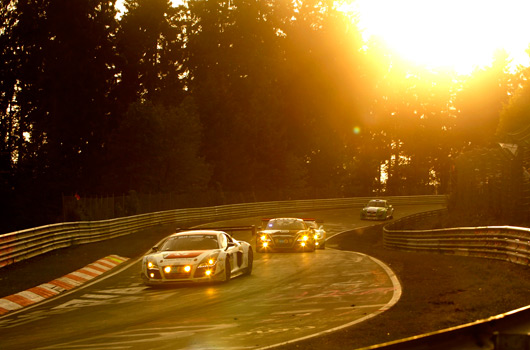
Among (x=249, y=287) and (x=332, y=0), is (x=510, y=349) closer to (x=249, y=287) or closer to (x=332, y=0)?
(x=249, y=287)

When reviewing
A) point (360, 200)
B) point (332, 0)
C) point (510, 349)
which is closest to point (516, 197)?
point (510, 349)

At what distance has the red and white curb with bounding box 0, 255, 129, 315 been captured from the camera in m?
15.9

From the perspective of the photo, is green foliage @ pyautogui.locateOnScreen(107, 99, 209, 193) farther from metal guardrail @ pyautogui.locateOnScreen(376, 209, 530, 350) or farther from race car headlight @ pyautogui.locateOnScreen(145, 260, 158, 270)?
race car headlight @ pyautogui.locateOnScreen(145, 260, 158, 270)

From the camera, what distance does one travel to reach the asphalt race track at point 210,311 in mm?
10203

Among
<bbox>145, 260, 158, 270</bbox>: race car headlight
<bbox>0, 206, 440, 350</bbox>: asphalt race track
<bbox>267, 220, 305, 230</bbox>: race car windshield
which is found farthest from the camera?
<bbox>267, 220, 305, 230</bbox>: race car windshield

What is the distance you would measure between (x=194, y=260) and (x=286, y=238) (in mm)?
10961

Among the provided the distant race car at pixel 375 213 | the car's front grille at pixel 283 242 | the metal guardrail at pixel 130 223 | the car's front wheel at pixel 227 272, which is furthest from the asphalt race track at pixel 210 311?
the distant race car at pixel 375 213

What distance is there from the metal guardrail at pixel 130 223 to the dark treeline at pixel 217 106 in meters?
4.92

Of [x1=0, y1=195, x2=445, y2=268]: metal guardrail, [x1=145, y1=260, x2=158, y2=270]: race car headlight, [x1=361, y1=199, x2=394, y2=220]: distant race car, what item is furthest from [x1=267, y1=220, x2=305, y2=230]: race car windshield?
[x1=361, y1=199, x2=394, y2=220]: distant race car

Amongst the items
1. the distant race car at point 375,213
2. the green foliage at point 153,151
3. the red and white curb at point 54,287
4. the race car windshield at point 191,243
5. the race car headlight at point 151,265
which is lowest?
the distant race car at point 375,213

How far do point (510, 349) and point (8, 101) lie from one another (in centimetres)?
6692

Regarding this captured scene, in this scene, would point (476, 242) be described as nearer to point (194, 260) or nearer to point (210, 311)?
point (194, 260)

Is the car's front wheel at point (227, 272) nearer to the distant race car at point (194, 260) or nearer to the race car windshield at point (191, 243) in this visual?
the distant race car at point (194, 260)

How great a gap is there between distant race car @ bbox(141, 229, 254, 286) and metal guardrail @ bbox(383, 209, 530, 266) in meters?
6.72
